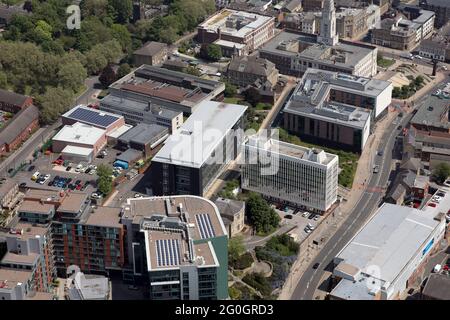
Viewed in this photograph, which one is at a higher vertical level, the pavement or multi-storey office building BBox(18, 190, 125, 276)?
multi-storey office building BBox(18, 190, 125, 276)

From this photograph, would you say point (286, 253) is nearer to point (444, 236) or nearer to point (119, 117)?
point (444, 236)

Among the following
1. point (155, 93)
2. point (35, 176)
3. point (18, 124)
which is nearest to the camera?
point (35, 176)

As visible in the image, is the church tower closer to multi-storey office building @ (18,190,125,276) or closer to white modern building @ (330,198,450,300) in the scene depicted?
white modern building @ (330,198,450,300)

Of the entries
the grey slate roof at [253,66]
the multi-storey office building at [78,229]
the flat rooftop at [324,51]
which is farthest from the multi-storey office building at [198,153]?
the flat rooftop at [324,51]

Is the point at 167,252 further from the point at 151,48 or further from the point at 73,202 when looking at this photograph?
the point at 151,48

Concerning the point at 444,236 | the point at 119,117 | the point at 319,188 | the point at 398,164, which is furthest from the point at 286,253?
the point at 119,117

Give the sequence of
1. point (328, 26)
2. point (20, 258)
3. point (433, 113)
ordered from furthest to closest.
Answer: point (328, 26) < point (433, 113) < point (20, 258)

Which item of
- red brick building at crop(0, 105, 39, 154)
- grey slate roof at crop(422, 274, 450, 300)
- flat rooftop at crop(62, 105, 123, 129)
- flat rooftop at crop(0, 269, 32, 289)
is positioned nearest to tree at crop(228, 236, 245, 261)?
grey slate roof at crop(422, 274, 450, 300)

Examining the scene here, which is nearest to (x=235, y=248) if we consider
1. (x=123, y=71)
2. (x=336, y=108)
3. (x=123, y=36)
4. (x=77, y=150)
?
(x=77, y=150)
